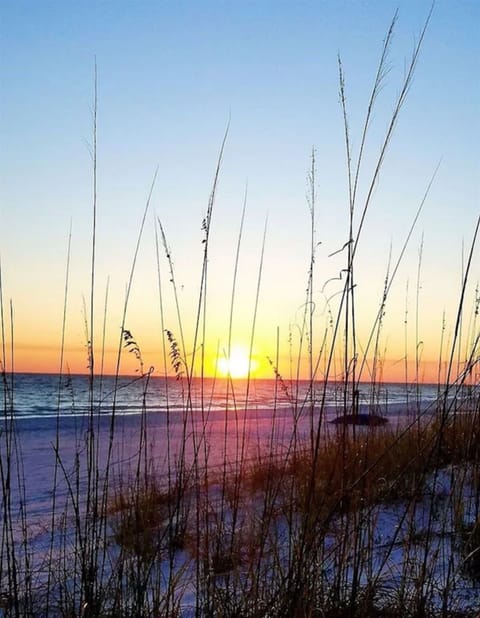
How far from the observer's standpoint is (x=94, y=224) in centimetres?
181

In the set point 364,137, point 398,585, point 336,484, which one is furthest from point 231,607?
point 336,484

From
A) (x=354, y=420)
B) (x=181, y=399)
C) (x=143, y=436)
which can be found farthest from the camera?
(x=181, y=399)

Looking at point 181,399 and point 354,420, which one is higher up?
point 354,420

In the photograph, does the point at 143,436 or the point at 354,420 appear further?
the point at 143,436

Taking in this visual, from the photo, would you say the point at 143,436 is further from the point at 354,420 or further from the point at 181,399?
the point at 181,399

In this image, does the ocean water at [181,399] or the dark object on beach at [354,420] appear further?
the ocean water at [181,399]

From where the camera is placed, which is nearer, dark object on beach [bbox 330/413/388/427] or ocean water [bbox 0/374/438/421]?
dark object on beach [bbox 330/413/388/427]

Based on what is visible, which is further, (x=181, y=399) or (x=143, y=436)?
(x=181, y=399)

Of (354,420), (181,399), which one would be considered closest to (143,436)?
(354,420)

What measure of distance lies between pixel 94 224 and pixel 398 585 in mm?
1508

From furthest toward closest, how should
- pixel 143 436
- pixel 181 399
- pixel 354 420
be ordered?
pixel 181 399
pixel 143 436
pixel 354 420

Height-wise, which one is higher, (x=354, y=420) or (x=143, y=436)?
(x=354, y=420)

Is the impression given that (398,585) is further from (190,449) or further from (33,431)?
(33,431)

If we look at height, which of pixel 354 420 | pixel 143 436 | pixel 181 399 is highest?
pixel 354 420
